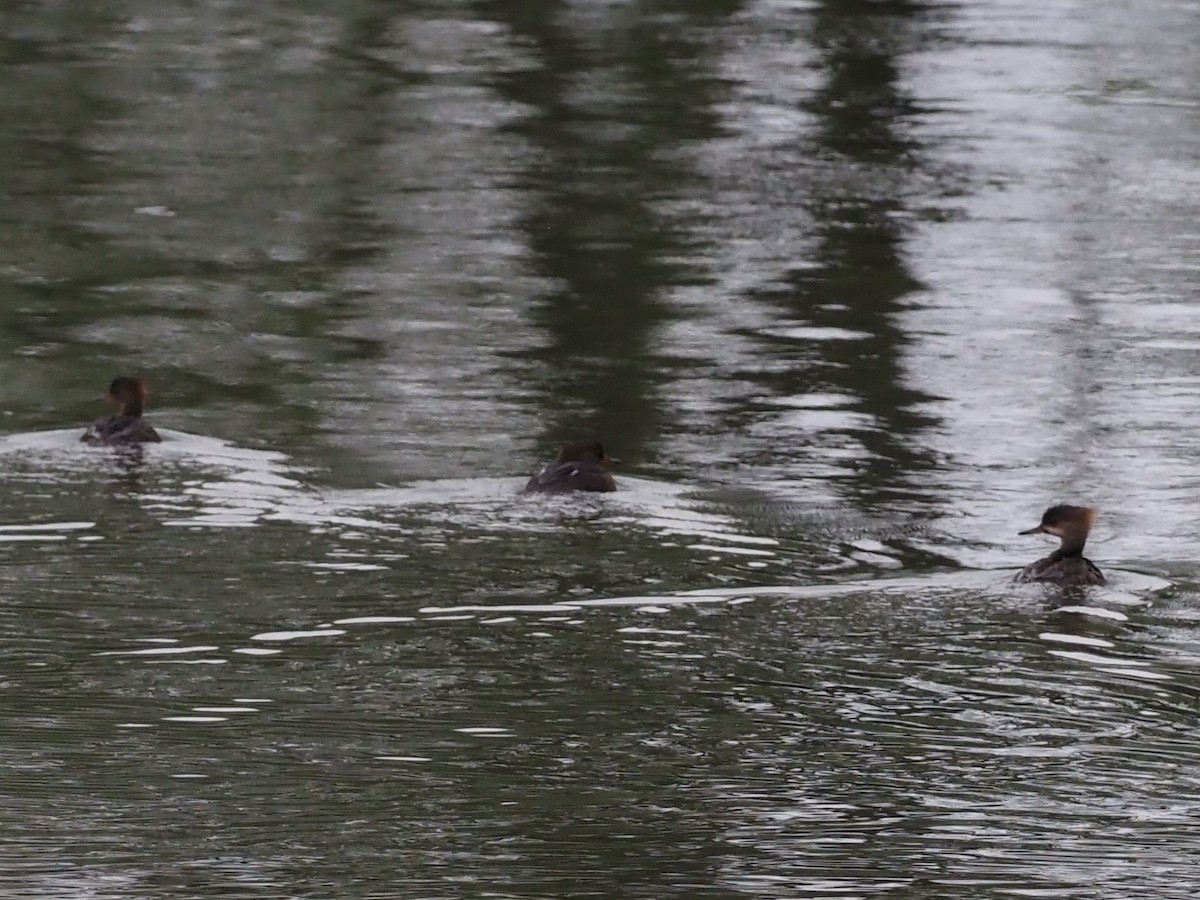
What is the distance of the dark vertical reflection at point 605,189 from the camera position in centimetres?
1577

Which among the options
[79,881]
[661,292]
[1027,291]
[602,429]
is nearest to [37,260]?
[661,292]

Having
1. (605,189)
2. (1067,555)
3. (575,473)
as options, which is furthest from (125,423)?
(605,189)

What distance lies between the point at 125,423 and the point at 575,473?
2.61 metres

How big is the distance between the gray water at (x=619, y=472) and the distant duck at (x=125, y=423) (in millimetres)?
136

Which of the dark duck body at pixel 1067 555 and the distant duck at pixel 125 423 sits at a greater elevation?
the distant duck at pixel 125 423

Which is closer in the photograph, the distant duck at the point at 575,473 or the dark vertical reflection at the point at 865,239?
the distant duck at the point at 575,473

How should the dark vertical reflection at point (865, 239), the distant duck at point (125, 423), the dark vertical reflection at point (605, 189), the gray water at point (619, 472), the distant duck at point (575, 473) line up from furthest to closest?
1. the dark vertical reflection at point (605, 189)
2. the dark vertical reflection at point (865, 239)
3. the distant duck at point (125, 423)
4. the distant duck at point (575, 473)
5. the gray water at point (619, 472)

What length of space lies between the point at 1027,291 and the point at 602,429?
16.6 ft

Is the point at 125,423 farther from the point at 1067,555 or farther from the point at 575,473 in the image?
the point at 1067,555

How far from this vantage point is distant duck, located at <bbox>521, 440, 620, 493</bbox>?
1258 centimetres

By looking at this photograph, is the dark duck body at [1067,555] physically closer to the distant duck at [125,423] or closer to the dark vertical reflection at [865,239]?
the dark vertical reflection at [865,239]

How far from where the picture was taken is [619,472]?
13617 millimetres

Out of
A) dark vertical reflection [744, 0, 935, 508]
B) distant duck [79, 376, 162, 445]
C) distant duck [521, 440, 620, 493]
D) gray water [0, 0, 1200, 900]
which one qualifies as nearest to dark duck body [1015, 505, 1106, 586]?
gray water [0, 0, 1200, 900]

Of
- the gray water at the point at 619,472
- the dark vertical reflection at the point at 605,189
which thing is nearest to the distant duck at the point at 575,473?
the gray water at the point at 619,472
